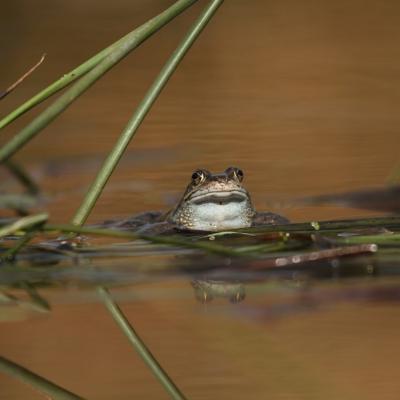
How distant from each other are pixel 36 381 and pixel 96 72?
1.26 meters

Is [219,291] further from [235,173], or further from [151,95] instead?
[235,173]

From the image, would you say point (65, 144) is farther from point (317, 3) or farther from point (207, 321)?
point (317, 3)

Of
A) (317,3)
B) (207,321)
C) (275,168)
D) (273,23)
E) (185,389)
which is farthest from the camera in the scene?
(317,3)

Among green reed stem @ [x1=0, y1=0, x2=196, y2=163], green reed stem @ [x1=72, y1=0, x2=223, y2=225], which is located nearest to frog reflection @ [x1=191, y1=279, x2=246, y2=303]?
green reed stem @ [x1=72, y1=0, x2=223, y2=225]

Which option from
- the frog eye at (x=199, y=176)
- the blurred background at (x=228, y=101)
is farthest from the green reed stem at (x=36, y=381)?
the frog eye at (x=199, y=176)

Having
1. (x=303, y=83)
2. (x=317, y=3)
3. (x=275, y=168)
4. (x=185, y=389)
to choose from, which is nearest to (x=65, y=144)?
(x=275, y=168)

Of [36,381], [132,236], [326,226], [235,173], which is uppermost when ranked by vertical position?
[235,173]

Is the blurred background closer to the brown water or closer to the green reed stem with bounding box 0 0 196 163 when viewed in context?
the brown water

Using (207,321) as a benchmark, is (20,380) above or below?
below

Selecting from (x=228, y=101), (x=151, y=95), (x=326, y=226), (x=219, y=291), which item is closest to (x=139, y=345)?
(x=219, y=291)

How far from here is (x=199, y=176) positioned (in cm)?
644

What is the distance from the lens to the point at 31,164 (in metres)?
8.09

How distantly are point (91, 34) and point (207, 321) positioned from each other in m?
9.67

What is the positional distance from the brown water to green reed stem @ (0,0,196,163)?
0.51 meters
